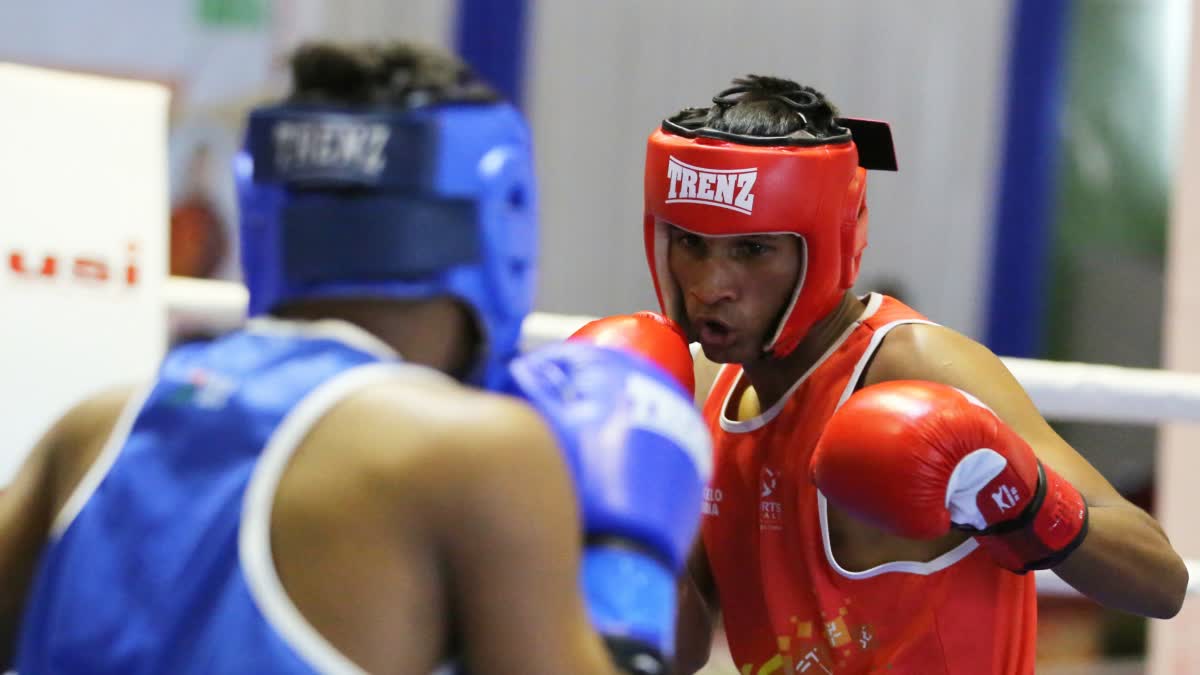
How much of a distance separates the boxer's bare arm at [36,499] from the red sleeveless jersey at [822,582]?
0.86 meters

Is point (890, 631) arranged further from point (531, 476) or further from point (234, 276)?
point (234, 276)

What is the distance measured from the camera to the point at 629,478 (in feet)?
3.18

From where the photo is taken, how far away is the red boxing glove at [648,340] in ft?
5.16

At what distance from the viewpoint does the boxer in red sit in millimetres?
1521

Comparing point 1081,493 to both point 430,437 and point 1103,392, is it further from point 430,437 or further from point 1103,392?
point 430,437

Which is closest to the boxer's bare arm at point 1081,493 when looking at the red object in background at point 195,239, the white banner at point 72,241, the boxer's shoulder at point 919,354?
the boxer's shoulder at point 919,354

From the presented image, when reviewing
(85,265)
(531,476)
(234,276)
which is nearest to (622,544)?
(531,476)

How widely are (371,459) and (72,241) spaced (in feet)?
4.37

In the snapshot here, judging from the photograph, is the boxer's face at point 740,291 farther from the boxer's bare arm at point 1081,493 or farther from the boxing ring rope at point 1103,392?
the boxing ring rope at point 1103,392

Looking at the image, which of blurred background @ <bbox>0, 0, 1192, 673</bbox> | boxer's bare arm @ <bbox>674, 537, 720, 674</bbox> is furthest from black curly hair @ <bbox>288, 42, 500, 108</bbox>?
blurred background @ <bbox>0, 0, 1192, 673</bbox>

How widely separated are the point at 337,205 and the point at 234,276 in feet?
13.6

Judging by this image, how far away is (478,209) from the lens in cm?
104

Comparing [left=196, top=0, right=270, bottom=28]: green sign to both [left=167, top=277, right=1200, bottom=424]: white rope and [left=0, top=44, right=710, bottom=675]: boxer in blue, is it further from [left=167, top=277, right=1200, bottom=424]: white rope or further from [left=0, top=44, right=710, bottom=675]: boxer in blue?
[left=0, top=44, right=710, bottom=675]: boxer in blue

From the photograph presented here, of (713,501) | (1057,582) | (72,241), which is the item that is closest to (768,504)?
(713,501)
